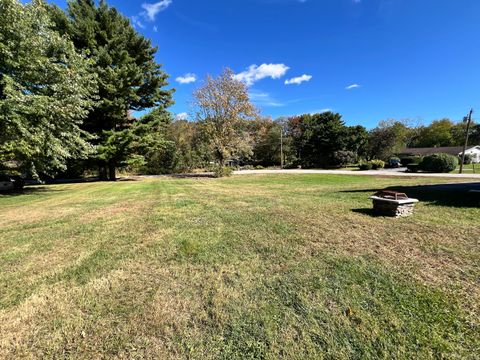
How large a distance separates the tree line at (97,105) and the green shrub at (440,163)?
18230 millimetres

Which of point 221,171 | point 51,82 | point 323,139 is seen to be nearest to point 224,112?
point 221,171

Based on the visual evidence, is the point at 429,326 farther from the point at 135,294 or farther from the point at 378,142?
the point at 378,142

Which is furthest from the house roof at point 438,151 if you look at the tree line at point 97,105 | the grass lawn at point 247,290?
the grass lawn at point 247,290

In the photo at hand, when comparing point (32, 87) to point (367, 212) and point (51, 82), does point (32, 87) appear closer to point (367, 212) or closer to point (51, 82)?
point (51, 82)

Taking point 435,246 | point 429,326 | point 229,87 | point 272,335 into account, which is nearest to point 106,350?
point 272,335

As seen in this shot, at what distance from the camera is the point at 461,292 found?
103 inches

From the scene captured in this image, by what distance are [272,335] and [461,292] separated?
86.6 inches

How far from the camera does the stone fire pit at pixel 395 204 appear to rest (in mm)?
5301

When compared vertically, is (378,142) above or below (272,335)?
above

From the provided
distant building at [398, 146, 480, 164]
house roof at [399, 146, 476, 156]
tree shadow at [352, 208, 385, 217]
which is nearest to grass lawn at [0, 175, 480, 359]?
tree shadow at [352, 208, 385, 217]

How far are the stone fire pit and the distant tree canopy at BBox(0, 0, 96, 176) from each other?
40.4 feet

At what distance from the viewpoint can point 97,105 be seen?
13.5 m

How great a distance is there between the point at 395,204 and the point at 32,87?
14.4m

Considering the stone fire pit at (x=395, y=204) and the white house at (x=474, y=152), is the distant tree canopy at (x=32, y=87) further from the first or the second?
the white house at (x=474, y=152)
